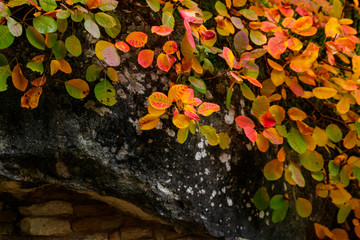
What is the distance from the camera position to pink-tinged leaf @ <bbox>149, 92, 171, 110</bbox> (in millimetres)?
916

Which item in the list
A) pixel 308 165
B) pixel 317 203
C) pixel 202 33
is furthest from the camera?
pixel 317 203

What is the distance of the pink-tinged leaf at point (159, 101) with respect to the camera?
0.92m

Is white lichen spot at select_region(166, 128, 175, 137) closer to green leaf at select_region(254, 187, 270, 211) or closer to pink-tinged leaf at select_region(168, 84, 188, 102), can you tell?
pink-tinged leaf at select_region(168, 84, 188, 102)

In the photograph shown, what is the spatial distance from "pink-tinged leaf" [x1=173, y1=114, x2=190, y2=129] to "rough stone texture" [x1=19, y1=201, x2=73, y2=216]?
650mm

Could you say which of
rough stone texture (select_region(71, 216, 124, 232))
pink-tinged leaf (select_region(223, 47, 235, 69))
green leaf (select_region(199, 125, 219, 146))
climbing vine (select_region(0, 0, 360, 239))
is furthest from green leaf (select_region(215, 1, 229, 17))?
rough stone texture (select_region(71, 216, 124, 232))

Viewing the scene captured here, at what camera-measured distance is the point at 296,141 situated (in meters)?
1.11

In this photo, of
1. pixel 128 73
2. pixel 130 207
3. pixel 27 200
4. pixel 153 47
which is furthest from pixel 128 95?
pixel 27 200

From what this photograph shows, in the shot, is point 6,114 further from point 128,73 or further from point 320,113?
point 320,113

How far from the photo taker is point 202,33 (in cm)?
103

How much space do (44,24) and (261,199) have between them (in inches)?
37.6

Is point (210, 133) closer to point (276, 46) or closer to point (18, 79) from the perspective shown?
point (276, 46)

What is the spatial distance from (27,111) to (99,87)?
23cm

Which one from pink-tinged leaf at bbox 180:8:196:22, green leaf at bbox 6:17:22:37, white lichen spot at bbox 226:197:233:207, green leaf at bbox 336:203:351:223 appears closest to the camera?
green leaf at bbox 6:17:22:37

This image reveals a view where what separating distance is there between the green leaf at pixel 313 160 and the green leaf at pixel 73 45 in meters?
0.87
